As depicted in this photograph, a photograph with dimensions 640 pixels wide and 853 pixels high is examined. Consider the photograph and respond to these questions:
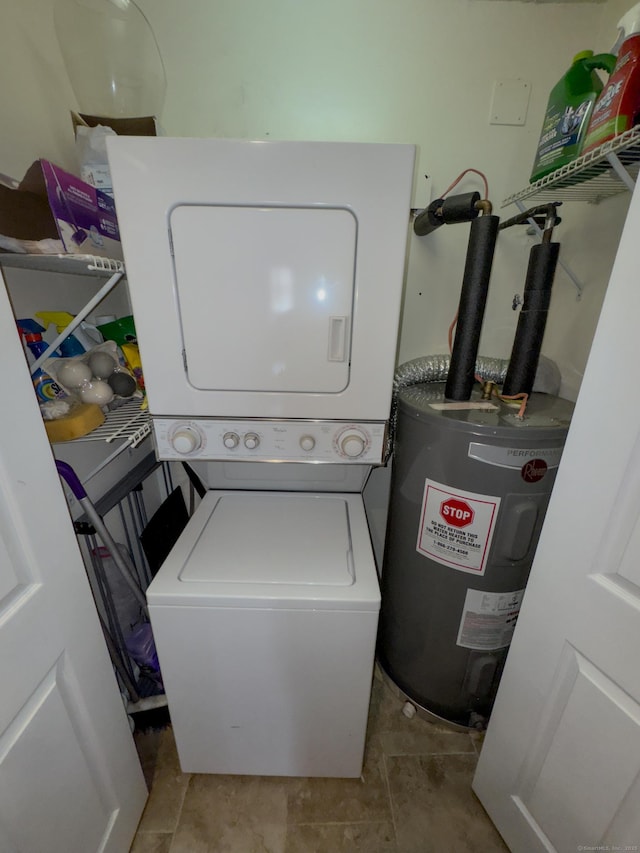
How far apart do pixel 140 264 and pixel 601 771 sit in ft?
5.44

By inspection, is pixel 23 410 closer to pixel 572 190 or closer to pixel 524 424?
pixel 524 424

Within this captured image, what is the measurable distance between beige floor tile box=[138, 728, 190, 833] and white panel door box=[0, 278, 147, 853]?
272mm

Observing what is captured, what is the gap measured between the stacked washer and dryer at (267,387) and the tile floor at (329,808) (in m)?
0.10

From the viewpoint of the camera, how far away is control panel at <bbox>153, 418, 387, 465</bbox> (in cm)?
108

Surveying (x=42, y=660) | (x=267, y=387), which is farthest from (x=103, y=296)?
(x=42, y=660)

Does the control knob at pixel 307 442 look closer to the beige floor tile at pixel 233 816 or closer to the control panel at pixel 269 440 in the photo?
the control panel at pixel 269 440

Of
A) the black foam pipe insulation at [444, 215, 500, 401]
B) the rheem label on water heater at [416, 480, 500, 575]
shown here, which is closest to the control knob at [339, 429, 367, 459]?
the rheem label on water heater at [416, 480, 500, 575]

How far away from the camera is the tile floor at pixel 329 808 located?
1.12m

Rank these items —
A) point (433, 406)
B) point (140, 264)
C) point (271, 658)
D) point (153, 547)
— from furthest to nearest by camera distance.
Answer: point (153, 547) < point (433, 406) < point (271, 658) < point (140, 264)

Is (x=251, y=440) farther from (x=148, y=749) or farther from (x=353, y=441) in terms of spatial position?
(x=148, y=749)

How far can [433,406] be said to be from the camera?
1.12 m

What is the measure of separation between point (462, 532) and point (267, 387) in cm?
76

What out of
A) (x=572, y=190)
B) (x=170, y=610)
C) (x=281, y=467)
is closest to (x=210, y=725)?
(x=170, y=610)

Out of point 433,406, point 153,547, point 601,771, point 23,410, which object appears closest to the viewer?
point 23,410
